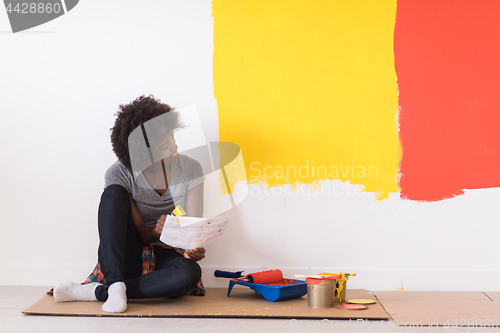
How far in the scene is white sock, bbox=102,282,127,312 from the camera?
1376 millimetres

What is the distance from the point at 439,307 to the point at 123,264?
1152 mm

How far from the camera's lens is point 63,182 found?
1.96 meters

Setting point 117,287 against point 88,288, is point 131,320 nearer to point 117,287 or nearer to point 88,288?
point 117,287

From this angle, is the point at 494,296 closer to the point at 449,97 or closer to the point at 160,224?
the point at 449,97

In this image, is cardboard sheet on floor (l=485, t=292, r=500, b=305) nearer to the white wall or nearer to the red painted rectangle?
the red painted rectangle

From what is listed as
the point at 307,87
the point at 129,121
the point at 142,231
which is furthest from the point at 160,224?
the point at 307,87

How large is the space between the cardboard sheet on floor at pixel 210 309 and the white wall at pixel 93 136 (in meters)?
0.34

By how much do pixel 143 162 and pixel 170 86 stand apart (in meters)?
0.48

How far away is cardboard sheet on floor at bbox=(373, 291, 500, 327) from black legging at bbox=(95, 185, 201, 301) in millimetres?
738

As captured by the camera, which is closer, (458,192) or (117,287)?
(117,287)

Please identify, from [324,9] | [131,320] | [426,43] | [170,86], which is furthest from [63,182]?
[426,43]

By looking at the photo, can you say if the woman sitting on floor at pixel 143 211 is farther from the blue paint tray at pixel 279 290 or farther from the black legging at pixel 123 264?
the blue paint tray at pixel 279 290

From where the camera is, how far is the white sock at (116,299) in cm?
138

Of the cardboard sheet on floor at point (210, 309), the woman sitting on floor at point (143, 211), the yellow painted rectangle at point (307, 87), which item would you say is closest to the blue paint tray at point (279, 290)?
the cardboard sheet on floor at point (210, 309)
